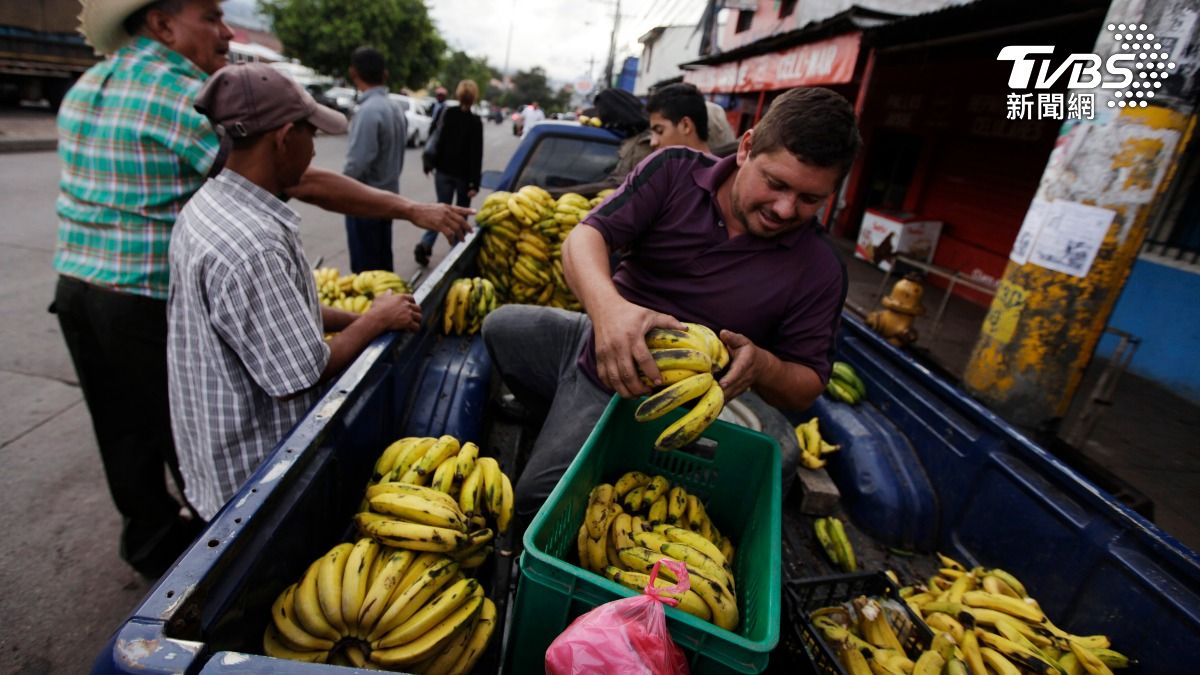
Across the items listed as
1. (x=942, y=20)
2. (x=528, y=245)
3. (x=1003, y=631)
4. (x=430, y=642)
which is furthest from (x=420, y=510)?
(x=942, y=20)

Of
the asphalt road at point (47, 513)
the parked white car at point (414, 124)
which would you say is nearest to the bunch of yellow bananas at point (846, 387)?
the asphalt road at point (47, 513)

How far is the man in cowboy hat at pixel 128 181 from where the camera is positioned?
2262mm

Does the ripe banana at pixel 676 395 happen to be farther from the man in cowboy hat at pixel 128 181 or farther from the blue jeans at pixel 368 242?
the blue jeans at pixel 368 242

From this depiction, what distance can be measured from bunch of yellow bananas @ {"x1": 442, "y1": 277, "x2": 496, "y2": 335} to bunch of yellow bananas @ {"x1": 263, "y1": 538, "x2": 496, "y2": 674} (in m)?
2.11

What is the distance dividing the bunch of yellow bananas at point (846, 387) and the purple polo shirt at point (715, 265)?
1310 millimetres

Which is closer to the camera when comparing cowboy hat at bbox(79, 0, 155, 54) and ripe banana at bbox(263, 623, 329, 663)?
ripe banana at bbox(263, 623, 329, 663)

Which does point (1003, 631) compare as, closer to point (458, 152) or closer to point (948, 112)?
point (458, 152)

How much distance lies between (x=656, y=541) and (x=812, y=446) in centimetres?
200

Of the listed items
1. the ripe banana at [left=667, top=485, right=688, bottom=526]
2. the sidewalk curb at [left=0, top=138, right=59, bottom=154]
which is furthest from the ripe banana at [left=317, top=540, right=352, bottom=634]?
the sidewalk curb at [left=0, top=138, right=59, bottom=154]

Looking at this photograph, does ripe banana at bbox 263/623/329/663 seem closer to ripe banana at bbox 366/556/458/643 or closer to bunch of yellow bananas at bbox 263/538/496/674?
bunch of yellow bananas at bbox 263/538/496/674

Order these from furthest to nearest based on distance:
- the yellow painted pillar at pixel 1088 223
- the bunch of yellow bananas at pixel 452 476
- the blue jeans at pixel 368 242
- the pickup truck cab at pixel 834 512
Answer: the blue jeans at pixel 368 242, the yellow painted pillar at pixel 1088 223, the bunch of yellow bananas at pixel 452 476, the pickup truck cab at pixel 834 512

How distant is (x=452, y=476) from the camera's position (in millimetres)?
2029

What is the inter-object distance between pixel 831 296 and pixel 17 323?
6.44 metres

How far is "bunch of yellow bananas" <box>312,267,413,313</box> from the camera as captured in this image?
12.9ft
